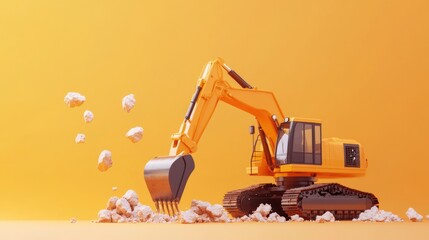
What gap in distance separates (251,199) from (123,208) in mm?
2494

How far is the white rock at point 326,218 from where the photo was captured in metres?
10.2

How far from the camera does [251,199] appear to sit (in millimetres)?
11703

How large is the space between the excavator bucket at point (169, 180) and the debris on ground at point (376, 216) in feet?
9.56

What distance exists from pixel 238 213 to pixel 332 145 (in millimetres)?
1711

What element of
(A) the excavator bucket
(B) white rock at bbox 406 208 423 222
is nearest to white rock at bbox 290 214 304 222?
(B) white rock at bbox 406 208 423 222

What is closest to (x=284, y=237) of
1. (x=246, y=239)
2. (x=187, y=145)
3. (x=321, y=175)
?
(x=246, y=239)

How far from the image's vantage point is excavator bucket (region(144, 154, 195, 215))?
9219mm

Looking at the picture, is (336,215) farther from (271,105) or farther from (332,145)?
(271,105)

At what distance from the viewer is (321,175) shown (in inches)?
452

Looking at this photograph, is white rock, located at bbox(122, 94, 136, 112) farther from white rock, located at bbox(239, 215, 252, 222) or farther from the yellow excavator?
white rock, located at bbox(239, 215, 252, 222)

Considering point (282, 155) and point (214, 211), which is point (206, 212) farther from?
point (282, 155)

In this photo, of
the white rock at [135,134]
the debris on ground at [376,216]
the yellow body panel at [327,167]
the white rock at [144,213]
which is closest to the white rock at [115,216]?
the white rock at [144,213]

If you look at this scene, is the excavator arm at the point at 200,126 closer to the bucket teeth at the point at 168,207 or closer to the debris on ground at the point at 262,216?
the bucket teeth at the point at 168,207

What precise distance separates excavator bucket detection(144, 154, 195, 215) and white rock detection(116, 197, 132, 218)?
0.58 metres
